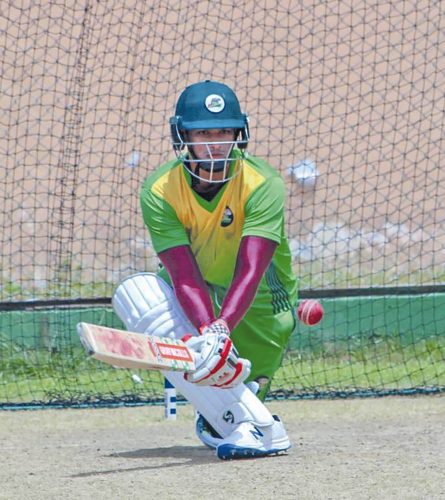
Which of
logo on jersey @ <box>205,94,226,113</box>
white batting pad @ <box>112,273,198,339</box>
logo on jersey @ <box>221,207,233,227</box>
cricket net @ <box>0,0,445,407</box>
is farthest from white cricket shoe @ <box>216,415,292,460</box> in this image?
cricket net @ <box>0,0,445,407</box>

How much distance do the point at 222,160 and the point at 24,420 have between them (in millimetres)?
2290

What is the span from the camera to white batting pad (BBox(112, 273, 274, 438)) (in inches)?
215

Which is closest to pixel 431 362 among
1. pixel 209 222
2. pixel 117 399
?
pixel 117 399

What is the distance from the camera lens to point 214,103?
5.41 metres

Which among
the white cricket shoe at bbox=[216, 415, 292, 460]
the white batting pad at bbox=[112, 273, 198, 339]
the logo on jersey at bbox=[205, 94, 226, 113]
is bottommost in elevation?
the white cricket shoe at bbox=[216, 415, 292, 460]

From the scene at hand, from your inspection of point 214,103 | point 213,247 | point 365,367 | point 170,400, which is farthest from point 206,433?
point 365,367

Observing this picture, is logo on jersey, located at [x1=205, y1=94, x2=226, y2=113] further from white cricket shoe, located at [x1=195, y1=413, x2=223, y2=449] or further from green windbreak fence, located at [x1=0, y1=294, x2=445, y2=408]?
green windbreak fence, located at [x1=0, y1=294, x2=445, y2=408]

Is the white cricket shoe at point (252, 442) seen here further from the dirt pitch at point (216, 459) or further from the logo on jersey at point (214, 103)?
the logo on jersey at point (214, 103)

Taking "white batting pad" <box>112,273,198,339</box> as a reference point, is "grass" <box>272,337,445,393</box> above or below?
below

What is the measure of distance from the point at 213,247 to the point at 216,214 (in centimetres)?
17

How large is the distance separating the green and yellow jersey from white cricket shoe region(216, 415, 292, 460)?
2.29 ft

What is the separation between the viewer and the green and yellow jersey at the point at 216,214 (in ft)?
18.0

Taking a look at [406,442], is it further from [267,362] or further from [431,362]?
[431,362]

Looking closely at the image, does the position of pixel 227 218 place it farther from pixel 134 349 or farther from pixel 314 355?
pixel 314 355
